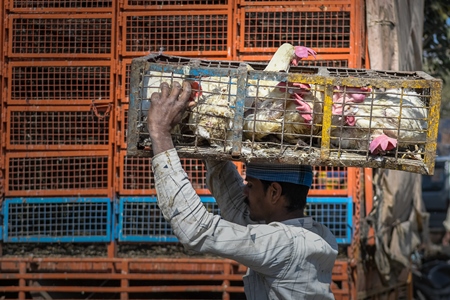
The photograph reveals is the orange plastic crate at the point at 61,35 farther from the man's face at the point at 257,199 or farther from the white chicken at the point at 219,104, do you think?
the white chicken at the point at 219,104

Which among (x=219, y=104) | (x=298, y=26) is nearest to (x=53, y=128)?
(x=298, y=26)

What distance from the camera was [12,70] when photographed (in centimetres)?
581

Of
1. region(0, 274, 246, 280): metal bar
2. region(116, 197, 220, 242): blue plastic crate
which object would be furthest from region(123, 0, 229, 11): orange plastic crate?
region(0, 274, 246, 280): metal bar

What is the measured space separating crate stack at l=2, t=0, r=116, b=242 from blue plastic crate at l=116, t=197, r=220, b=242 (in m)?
0.11

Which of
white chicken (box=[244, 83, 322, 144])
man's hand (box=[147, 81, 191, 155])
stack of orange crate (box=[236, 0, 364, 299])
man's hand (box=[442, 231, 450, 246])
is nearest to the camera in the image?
man's hand (box=[147, 81, 191, 155])

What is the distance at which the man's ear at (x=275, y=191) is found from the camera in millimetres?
3176

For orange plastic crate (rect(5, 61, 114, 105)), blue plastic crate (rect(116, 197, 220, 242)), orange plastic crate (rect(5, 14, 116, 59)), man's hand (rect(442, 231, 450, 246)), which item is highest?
orange plastic crate (rect(5, 14, 116, 59))

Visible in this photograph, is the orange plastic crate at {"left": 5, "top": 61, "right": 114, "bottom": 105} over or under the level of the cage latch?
over

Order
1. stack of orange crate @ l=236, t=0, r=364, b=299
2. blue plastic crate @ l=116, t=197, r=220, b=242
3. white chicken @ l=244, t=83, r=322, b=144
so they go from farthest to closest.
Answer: blue plastic crate @ l=116, t=197, r=220, b=242 < stack of orange crate @ l=236, t=0, r=364, b=299 < white chicken @ l=244, t=83, r=322, b=144

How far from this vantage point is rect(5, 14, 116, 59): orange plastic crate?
227 inches

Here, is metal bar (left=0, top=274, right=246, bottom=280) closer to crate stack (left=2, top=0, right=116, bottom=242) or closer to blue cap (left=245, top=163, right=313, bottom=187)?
crate stack (left=2, top=0, right=116, bottom=242)

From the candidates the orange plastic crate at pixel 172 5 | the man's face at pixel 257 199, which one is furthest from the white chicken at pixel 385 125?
the orange plastic crate at pixel 172 5

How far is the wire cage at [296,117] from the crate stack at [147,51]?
2.78m

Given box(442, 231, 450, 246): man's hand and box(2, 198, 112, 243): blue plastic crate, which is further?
box(442, 231, 450, 246): man's hand
